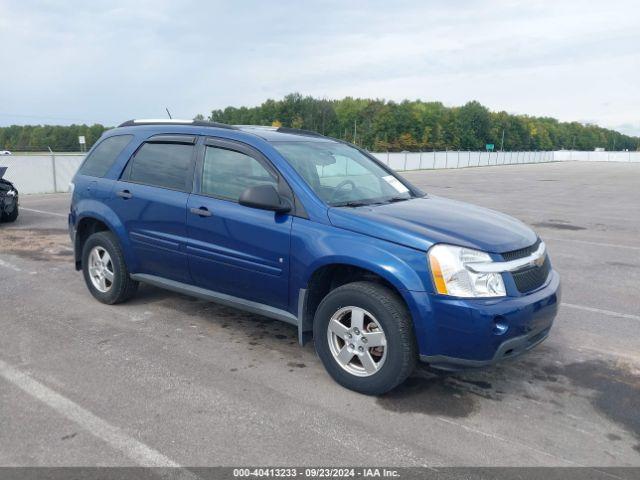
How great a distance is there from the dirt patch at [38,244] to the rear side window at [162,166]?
319cm

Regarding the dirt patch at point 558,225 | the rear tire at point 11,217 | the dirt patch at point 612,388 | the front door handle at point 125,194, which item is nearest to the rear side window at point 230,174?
the front door handle at point 125,194

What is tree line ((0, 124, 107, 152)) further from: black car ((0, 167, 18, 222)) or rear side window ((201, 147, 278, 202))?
rear side window ((201, 147, 278, 202))

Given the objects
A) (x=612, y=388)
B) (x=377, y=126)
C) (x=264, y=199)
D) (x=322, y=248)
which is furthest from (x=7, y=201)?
(x=377, y=126)

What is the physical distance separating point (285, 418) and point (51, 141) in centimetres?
9825

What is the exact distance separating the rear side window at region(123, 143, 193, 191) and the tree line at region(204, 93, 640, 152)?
85466 millimetres

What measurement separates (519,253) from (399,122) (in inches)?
3689

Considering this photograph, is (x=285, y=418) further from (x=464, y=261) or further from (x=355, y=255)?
(x=464, y=261)

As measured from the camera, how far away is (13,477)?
9.07 ft

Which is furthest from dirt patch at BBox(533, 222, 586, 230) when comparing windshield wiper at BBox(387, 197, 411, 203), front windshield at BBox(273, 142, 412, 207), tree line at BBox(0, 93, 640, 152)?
tree line at BBox(0, 93, 640, 152)

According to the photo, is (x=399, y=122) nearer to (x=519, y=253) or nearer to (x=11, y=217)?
(x=11, y=217)

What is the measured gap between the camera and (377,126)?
9488 centimetres

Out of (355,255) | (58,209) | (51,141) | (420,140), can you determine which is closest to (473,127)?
(420,140)

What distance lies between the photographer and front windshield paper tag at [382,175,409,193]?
4.92 m

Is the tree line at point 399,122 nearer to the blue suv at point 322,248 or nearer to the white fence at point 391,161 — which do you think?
the white fence at point 391,161
